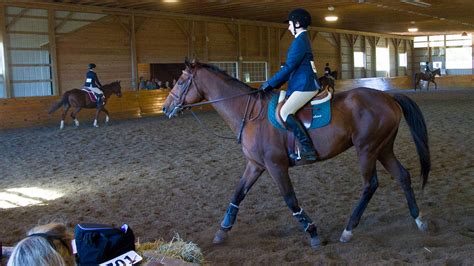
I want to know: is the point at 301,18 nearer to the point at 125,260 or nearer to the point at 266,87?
the point at 266,87

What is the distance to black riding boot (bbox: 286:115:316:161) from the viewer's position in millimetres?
4359

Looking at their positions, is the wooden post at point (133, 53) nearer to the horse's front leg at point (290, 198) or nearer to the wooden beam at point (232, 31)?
the wooden beam at point (232, 31)

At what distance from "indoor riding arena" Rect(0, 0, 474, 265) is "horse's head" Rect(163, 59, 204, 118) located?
0.05 ft

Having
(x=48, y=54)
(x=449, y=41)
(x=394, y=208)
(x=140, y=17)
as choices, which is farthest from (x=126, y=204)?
(x=449, y=41)

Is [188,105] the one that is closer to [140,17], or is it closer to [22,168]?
[22,168]

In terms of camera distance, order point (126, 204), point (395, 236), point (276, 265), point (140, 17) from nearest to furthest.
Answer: point (276, 265)
point (395, 236)
point (126, 204)
point (140, 17)

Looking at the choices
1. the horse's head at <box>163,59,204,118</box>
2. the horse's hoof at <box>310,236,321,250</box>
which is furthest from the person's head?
the horse's hoof at <box>310,236,321,250</box>

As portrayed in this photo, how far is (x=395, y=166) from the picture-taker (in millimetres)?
4824

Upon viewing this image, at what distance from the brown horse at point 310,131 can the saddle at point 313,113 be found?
6 cm

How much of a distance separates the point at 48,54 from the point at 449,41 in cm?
3290

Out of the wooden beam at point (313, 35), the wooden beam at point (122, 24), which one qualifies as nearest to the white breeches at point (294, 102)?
the wooden beam at point (122, 24)

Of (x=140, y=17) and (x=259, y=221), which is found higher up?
(x=140, y=17)

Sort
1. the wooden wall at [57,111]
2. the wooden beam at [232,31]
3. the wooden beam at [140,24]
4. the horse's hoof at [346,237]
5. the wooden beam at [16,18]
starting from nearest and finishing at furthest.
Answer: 1. the horse's hoof at [346,237]
2. the wooden wall at [57,111]
3. the wooden beam at [16,18]
4. the wooden beam at [140,24]
5. the wooden beam at [232,31]

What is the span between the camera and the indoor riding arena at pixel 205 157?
4.40 m
